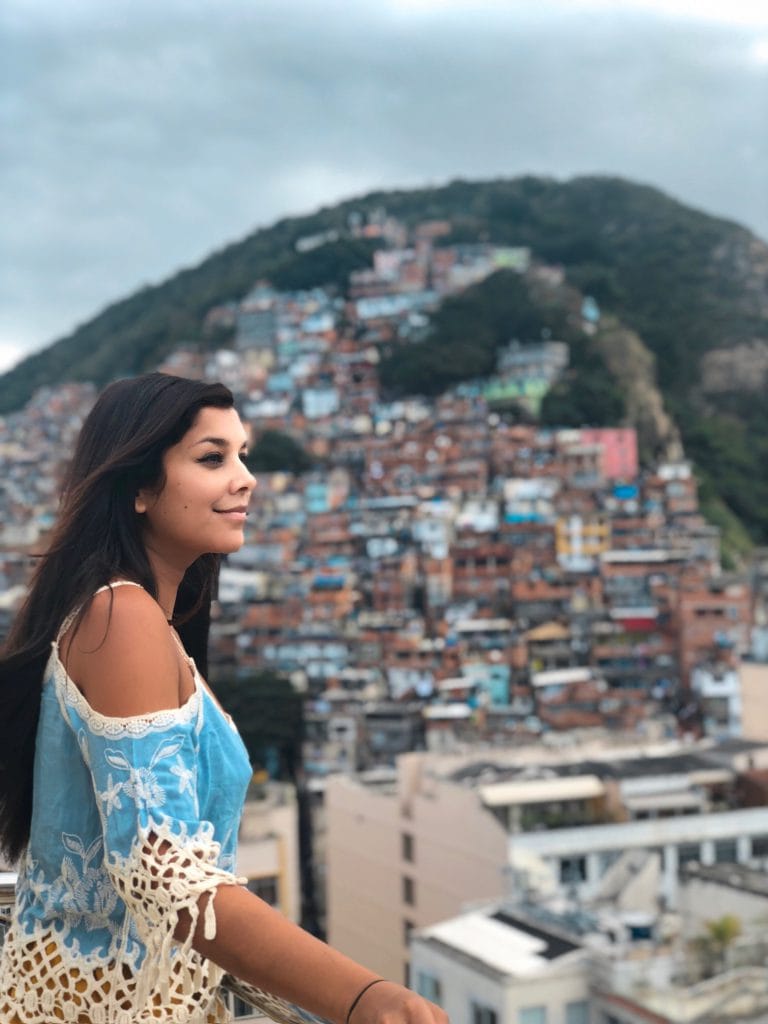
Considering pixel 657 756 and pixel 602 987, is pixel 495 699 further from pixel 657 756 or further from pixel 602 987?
pixel 602 987

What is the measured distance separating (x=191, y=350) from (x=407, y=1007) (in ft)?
162

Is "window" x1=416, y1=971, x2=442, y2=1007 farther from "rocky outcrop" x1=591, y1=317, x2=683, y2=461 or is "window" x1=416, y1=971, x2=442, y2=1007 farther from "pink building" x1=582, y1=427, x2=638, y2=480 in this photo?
"rocky outcrop" x1=591, y1=317, x2=683, y2=461

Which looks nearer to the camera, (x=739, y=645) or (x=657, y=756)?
(x=657, y=756)

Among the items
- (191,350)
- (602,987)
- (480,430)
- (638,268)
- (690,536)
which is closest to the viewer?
(602,987)

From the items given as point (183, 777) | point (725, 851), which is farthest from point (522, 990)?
point (183, 777)

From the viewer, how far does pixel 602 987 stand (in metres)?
9.20

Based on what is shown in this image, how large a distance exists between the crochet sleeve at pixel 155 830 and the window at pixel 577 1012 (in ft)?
28.9

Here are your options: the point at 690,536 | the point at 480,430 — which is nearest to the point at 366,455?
the point at 480,430

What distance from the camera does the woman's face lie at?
123cm

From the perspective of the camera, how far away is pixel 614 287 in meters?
50.2

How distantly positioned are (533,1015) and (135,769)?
8.80 metres

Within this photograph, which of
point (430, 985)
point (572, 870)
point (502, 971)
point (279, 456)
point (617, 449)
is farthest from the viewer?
point (279, 456)

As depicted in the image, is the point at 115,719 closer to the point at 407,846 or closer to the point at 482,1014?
the point at 482,1014

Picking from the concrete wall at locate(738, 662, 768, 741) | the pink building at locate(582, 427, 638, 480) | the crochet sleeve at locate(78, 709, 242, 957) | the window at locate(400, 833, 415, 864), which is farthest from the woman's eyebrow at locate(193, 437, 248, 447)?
the pink building at locate(582, 427, 638, 480)
